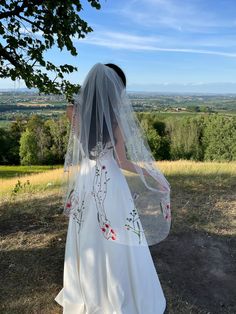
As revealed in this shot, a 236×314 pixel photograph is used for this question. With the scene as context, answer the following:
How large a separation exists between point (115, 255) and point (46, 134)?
147 ft

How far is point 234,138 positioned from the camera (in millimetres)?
42344

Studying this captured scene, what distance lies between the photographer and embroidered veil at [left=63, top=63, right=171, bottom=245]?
10.4ft

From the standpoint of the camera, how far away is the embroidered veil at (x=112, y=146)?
3.16 m

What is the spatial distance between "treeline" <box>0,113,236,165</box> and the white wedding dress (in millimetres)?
38877

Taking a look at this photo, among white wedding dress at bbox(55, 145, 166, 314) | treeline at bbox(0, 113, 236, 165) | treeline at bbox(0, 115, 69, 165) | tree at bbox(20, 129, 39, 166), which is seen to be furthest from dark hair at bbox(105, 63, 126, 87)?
tree at bbox(20, 129, 39, 166)

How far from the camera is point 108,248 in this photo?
127 inches

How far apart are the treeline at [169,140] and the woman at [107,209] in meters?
38.8

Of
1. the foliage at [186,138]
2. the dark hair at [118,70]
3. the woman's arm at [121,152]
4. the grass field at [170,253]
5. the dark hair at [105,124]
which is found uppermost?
the dark hair at [118,70]

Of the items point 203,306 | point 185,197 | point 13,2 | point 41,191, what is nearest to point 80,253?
point 203,306

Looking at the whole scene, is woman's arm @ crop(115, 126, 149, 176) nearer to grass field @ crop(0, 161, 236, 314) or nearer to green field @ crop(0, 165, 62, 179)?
grass field @ crop(0, 161, 236, 314)

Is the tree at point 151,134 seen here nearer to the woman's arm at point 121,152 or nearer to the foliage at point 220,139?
the woman's arm at point 121,152

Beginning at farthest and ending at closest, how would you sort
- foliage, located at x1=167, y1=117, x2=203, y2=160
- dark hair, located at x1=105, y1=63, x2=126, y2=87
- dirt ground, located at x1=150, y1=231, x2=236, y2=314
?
foliage, located at x1=167, y1=117, x2=203, y2=160 < dirt ground, located at x1=150, y1=231, x2=236, y2=314 < dark hair, located at x1=105, y1=63, x2=126, y2=87

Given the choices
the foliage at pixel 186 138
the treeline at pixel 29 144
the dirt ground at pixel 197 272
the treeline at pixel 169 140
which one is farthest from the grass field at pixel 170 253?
the foliage at pixel 186 138

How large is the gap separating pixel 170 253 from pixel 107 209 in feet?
6.73
